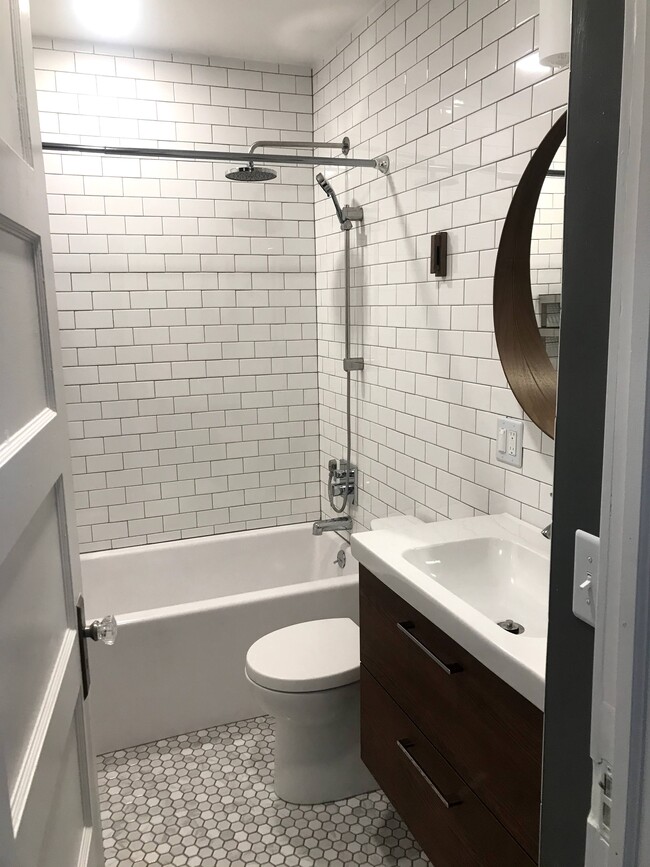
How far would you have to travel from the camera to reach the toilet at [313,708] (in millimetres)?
2125

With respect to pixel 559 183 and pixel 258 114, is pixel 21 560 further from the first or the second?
pixel 258 114

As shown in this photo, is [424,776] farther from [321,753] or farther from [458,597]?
[321,753]

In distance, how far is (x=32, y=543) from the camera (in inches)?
35.0

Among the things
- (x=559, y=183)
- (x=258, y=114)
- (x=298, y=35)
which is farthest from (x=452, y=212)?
(x=258, y=114)

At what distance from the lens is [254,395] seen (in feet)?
11.3

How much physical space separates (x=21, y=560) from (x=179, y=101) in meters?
2.86

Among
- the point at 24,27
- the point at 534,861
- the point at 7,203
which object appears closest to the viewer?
the point at 7,203

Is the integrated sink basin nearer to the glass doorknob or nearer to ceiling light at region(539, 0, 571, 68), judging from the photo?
the glass doorknob

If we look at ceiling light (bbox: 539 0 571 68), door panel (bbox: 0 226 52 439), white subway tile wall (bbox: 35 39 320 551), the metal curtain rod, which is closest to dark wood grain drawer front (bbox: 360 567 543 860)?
door panel (bbox: 0 226 52 439)

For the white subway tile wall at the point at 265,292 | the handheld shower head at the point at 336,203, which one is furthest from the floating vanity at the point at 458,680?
the handheld shower head at the point at 336,203

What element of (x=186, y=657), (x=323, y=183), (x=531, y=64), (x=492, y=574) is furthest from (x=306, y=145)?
(x=186, y=657)

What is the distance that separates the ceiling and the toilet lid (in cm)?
234

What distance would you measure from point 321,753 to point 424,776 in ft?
2.28

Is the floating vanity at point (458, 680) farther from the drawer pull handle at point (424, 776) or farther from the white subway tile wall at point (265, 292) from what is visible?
the white subway tile wall at point (265, 292)
